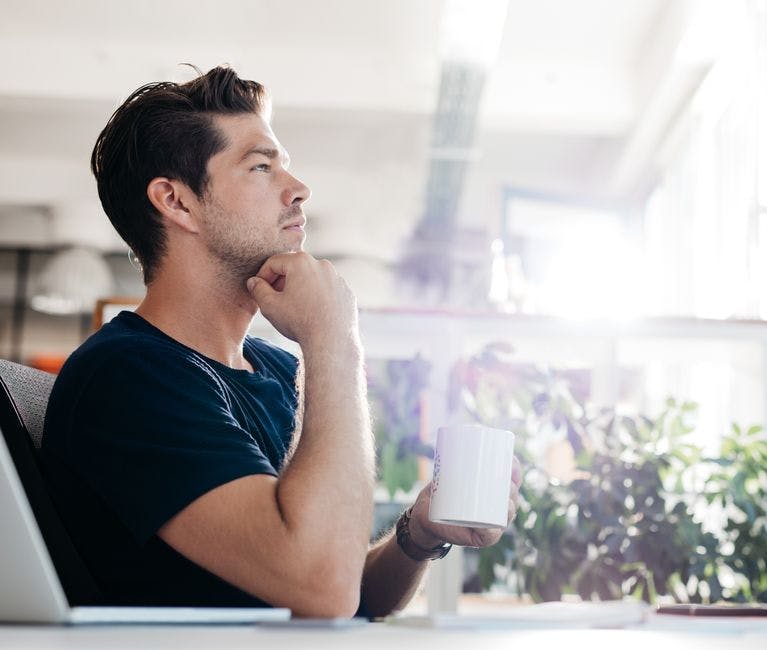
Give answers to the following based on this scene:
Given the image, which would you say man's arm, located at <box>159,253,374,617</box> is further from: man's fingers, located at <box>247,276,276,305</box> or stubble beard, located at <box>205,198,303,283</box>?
stubble beard, located at <box>205,198,303,283</box>

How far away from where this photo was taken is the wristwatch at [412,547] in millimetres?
1283

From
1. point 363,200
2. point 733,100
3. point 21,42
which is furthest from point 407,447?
point 363,200

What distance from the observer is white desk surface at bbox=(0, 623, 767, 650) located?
1.36 ft

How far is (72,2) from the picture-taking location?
16.6ft

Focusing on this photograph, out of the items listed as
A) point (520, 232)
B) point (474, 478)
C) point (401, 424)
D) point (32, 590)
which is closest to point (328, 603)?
point (474, 478)

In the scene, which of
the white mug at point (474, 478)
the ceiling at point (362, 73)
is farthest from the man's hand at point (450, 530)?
the ceiling at point (362, 73)

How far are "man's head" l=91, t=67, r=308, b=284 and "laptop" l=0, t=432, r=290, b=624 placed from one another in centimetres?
71

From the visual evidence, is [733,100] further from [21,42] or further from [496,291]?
[21,42]

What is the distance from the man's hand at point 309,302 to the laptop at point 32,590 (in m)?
0.47

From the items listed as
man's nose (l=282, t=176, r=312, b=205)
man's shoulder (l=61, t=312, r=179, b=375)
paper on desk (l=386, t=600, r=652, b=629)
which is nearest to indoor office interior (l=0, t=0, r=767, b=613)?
man's nose (l=282, t=176, r=312, b=205)

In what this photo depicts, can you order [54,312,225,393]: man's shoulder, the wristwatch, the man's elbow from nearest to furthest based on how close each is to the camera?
the man's elbow < [54,312,225,393]: man's shoulder < the wristwatch

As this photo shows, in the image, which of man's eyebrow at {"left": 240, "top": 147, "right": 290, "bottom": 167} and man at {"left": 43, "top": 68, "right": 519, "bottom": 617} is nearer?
man at {"left": 43, "top": 68, "right": 519, "bottom": 617}

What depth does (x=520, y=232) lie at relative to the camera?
19.6 feet

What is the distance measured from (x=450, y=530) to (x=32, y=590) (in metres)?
0.65
